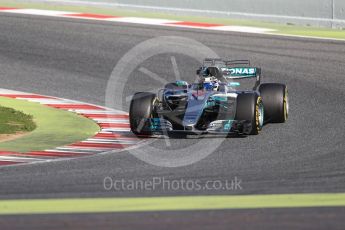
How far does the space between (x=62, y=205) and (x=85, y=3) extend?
1970cm

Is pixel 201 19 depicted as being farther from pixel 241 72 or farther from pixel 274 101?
pixel 274 101

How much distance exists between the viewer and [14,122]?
16.9m

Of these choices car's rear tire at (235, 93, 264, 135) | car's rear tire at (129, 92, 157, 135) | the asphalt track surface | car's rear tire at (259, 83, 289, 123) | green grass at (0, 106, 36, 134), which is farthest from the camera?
car's rear tire at (259, 83, 289, 123)

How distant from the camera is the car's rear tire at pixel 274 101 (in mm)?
16688

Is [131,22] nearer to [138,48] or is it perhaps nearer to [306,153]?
[138,48]

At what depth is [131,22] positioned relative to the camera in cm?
2742

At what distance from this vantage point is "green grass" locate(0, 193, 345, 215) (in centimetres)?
1050

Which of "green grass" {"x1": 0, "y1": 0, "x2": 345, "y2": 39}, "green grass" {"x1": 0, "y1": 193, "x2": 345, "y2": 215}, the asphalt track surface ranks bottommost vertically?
"green grass" {"x1": 0, "y1": 193, "x2": 345, "y2": 215}

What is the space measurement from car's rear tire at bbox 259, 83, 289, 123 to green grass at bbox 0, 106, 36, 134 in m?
Result: 3.46

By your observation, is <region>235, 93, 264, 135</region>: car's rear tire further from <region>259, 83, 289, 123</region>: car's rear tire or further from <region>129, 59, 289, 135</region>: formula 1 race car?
<region>259, 83, 289, 123</region>: car's rear tire

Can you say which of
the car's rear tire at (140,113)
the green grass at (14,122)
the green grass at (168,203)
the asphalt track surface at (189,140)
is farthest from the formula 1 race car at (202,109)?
the green grass at (168,203)

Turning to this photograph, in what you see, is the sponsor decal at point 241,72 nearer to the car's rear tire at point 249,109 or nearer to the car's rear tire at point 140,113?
the car's rear tire at point 249,109

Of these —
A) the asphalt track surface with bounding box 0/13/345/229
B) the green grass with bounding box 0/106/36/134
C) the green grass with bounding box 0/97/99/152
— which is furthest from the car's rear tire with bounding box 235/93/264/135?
the green grass with bounding box 0/106/36/134

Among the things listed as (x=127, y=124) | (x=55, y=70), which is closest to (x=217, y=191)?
(x=127, y=124)
